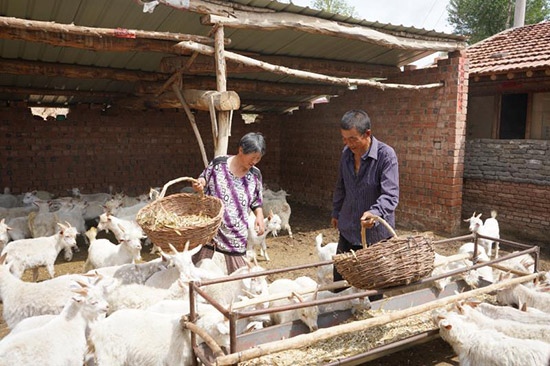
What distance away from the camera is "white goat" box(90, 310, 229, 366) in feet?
10.1

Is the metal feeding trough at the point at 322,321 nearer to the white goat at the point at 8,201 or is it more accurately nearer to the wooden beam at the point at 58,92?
the white goat at the point at 8,201

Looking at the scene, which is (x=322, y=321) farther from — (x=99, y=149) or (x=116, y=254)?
(x=99, y=149)

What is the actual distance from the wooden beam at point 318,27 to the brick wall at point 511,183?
248 centimetres

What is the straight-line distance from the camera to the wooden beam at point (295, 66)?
7.21 metres

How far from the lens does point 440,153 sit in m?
8.39

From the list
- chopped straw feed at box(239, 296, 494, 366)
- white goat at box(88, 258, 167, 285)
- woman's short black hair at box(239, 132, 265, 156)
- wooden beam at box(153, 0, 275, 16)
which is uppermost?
wooden beam at box(153, 0, 275, 16)

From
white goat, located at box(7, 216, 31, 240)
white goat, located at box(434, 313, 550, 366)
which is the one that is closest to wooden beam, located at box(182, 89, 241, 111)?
white goat, located at box(434, 313, 550, 366)

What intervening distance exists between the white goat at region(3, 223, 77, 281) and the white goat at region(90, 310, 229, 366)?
312 cm

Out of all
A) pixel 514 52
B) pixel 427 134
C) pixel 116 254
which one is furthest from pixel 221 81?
pixel 514 52

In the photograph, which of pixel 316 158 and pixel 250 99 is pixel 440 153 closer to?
pixel 316 158

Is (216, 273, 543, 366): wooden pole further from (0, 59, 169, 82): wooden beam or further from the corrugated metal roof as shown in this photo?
(0, 59, 169, 82): wooden beam

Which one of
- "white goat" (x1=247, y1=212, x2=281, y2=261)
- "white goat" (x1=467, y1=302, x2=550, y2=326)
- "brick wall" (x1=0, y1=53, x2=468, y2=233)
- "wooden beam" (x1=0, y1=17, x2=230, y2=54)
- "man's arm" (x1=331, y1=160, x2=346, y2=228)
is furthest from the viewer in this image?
"brick wall" (x1=0, y1=53, x2=468, y2=233)

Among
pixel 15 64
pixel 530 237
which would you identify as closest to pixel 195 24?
pixel 15 64

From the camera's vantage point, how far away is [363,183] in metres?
3.79
